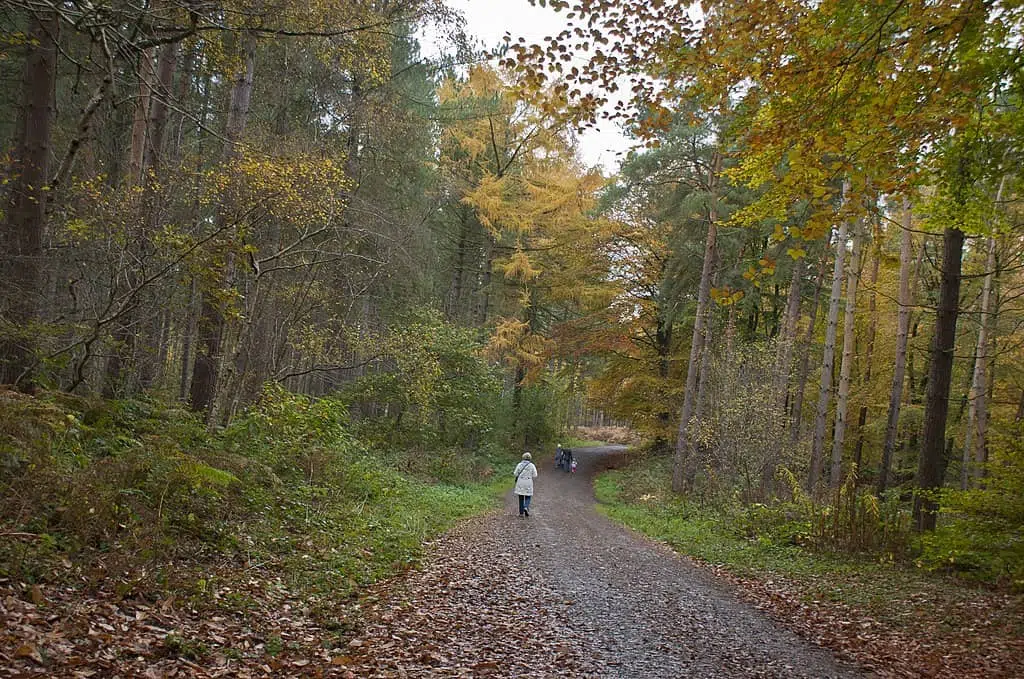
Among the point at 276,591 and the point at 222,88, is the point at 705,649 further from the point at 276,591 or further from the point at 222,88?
the point at 222,88

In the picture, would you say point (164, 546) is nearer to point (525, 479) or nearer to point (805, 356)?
point (525, 479)

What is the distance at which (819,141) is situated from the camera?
476cm

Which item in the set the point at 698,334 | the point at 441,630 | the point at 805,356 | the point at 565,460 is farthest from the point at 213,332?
the point at 565,460

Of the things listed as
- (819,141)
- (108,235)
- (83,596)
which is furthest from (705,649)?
(108,235)

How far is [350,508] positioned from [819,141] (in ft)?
26.2

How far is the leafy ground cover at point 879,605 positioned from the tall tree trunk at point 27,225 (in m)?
9.41

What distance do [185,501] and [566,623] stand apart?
14.0ft

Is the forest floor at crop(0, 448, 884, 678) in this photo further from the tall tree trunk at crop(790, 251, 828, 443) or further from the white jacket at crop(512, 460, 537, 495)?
the tall tree trunk at crop(790, 251, 828, 443)

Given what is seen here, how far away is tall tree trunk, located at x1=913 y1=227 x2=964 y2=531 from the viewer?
28.0 feet

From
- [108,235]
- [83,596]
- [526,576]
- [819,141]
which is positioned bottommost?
[526,576]

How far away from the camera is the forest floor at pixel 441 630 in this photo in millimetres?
3738

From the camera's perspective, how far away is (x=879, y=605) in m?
6.73

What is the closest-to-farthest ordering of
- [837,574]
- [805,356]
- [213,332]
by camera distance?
[837,574], [213,332], [805,356]

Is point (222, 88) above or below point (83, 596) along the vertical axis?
above
